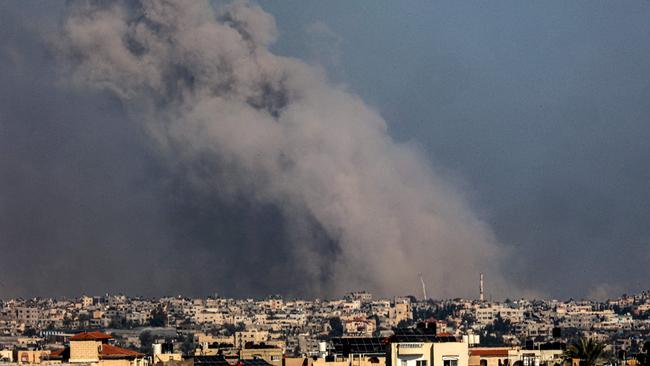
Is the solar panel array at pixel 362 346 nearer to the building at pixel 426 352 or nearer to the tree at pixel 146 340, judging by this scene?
the building at pixel 426 352

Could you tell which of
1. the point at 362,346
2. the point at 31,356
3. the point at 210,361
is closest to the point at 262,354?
the point at 31,356

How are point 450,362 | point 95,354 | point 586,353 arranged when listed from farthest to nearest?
point 95,354 → point 586,353 → point 450,362

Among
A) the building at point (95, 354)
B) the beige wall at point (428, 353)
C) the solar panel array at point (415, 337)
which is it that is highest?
the building at point (95, 354)

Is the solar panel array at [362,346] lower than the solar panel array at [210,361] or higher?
higher

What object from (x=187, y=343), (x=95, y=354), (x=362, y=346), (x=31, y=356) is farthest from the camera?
(x=187, y=343)

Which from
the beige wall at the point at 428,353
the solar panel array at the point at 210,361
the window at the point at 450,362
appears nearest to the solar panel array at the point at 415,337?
the beige wall at the point at 428,353

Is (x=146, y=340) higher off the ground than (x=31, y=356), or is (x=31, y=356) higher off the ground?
(x=146, y=340)

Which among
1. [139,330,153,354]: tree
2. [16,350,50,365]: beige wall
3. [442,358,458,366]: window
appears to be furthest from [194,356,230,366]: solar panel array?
[139,330,153,354]: tree

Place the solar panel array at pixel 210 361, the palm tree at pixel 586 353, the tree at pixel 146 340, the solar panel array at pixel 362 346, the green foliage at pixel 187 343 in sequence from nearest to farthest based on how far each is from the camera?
1. the palm tree at pixel 586 353
2. the solar panel array at pixel 210 361
3. the solar panel array at pixel 362 346
4. the green foliage at pixel 187 343
5. the tree at pixel 146 340

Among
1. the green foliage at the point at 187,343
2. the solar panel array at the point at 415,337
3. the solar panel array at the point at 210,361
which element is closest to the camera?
the solar panel array at the point at 415,337

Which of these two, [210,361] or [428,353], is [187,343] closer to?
[210,361]

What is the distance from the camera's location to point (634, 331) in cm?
19775

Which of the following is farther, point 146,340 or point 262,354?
point 146,340

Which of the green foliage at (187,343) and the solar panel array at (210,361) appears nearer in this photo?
the solar panel array at (210,361)
